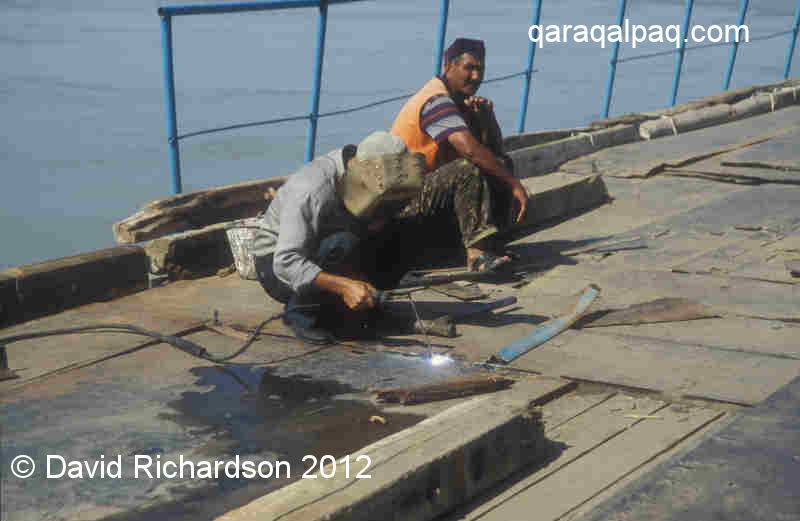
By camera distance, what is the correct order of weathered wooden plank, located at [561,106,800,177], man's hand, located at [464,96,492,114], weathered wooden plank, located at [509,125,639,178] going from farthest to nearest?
weathered wooden plank, located at [561,106,800,177] < weathered wooden plank, located at [509,125,639,178] < man's hand, located at [464,96,492,114]

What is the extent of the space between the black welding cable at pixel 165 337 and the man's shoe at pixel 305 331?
6 centimetres

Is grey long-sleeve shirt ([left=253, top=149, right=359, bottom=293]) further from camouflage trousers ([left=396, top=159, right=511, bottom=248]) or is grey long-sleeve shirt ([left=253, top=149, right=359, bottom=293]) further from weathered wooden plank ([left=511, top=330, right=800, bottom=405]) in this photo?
camouflage trousers ([left=396, top=159, right=511, bottom=248])

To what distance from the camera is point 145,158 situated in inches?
1225

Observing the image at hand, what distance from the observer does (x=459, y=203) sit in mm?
6098

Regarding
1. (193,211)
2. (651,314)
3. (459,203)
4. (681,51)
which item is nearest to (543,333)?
(651,314)

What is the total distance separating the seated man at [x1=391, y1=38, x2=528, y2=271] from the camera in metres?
6.07

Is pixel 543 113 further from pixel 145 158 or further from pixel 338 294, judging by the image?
pixel 338 294

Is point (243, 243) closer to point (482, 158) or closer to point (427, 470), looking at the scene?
point (482, 158)

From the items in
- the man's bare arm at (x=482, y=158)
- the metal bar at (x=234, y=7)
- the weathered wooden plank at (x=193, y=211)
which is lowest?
the weathered wooden plank at (x=193, y=211)

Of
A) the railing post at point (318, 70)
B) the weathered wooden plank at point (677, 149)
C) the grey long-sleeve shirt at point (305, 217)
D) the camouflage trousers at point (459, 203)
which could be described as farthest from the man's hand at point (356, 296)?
the weathered wooden plank at point (677, 149)

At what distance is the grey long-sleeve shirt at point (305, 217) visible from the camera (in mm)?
4656

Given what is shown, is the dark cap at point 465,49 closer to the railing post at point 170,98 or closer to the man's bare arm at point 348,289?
the railing post at point 170,98

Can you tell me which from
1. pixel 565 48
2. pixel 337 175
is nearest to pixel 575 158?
pixel 337 175

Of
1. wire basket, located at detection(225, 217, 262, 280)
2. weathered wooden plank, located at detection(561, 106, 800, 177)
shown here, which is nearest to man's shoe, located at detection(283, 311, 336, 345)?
wire basket, located at detection(225, 217, 262, 280)
